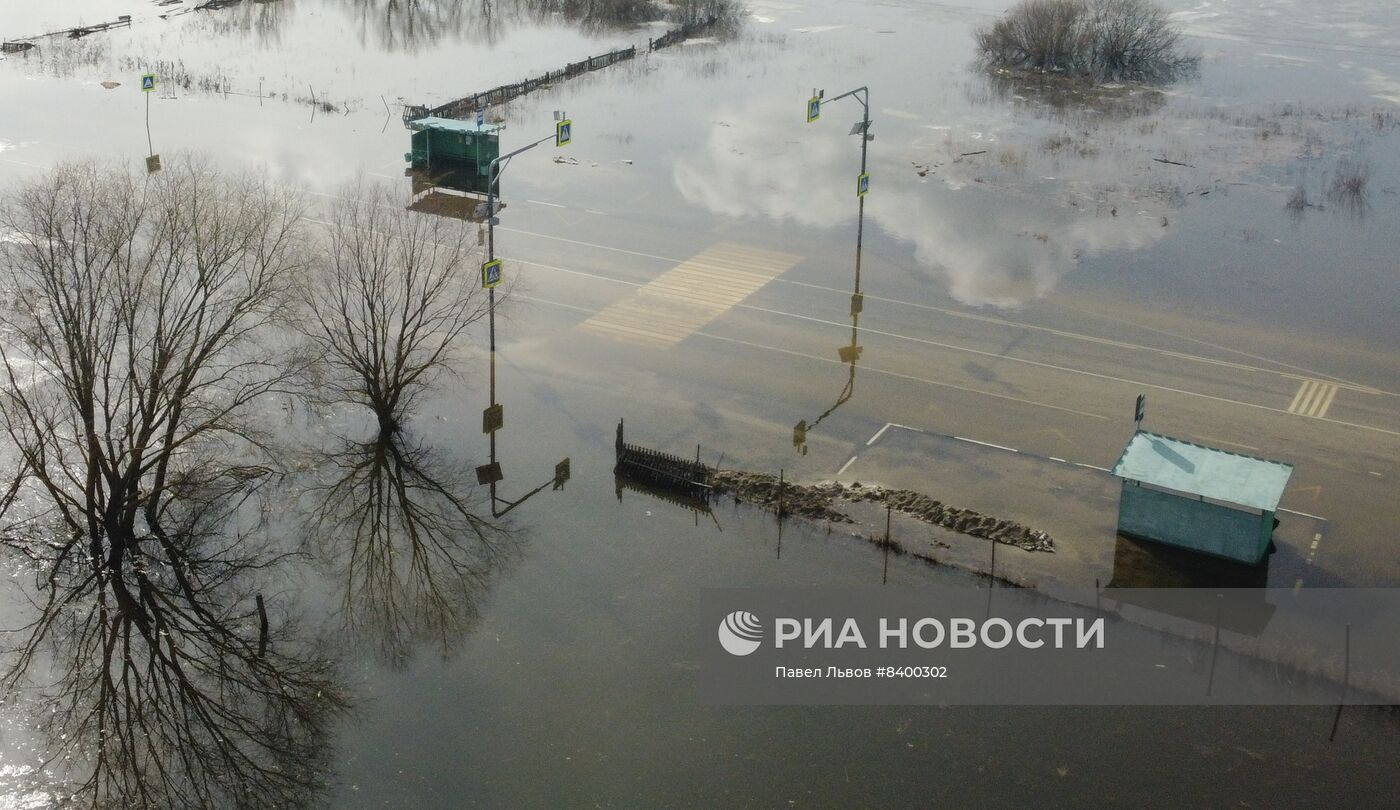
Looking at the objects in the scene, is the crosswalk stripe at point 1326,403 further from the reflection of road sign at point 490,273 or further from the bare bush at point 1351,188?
the reflection of road sign at point 490,273

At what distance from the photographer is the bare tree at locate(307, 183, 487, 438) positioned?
39.7 meters

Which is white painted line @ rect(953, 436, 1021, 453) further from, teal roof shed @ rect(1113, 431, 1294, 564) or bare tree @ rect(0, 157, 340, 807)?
bare tree @ rect(0, 157, 340, 807)

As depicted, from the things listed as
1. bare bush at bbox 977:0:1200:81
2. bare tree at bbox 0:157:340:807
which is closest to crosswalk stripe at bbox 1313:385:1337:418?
bare tree at bbox 0:157:340:807

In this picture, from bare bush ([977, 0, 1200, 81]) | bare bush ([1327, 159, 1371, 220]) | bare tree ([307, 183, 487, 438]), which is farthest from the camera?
bare bush ([977, 0, 1200, 81])

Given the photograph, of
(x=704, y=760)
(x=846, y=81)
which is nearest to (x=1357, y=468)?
(x=704, y=760)

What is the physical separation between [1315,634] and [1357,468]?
32.1ft

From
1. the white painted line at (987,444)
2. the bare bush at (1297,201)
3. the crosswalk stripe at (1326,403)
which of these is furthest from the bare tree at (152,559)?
the bare bush at (1297,201)

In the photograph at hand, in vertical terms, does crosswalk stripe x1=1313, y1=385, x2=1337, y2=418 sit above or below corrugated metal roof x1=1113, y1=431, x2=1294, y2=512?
below

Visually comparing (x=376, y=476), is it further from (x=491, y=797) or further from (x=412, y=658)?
(x=491, y=797)

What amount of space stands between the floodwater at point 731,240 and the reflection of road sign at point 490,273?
3918 mm

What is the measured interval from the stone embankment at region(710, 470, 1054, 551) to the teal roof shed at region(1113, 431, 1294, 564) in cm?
263

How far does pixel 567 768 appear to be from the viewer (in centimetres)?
2809

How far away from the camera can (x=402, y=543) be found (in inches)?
1435

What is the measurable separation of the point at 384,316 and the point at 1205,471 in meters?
23.3
